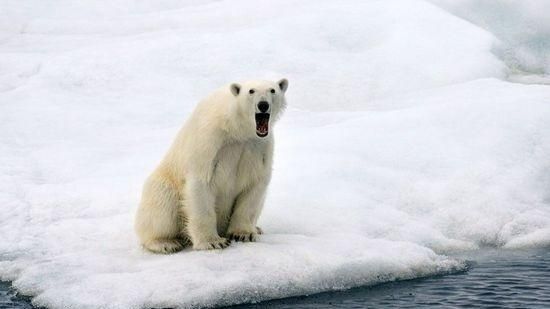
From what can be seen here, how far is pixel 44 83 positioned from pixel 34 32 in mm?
4100

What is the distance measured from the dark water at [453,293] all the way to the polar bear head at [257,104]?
1463 millimetres

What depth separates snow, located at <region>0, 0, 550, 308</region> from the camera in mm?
6594

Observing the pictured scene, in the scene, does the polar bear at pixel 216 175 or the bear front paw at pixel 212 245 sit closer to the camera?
the polar bear at pixel 216 175

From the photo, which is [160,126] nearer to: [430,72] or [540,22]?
[430,72]

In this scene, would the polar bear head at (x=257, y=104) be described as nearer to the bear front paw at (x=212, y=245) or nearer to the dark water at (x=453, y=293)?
the bear front paw at (x=212, y=245)

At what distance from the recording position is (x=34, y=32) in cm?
1616

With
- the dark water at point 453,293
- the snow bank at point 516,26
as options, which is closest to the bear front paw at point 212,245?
the dark water at point 453,293

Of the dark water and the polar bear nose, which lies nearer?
the dark water

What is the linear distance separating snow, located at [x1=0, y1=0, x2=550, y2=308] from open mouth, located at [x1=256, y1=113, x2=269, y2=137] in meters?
1.01

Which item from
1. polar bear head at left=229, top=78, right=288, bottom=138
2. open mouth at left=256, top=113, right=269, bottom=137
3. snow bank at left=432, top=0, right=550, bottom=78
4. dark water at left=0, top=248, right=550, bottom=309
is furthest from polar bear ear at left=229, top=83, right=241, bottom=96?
snow bank at left=432, top=0, right=550, bottom=78

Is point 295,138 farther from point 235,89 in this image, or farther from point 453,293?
point 453,293

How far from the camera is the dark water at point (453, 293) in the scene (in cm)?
596

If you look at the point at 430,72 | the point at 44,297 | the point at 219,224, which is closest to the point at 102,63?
the point at 430,72

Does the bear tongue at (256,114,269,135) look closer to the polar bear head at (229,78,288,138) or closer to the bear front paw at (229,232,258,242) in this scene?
the polar bear head at (229,78,288,138)
